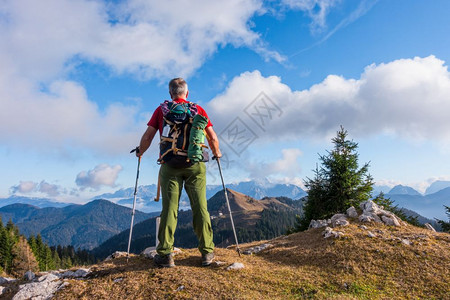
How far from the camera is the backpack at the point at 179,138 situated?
25.1 ft

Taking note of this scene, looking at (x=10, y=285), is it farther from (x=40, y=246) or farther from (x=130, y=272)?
(x=40, y=246)

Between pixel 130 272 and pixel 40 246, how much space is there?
3968 inches

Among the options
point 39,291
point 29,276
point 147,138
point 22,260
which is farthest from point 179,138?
point 22,260

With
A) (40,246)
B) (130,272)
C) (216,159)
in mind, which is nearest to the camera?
(130,272)

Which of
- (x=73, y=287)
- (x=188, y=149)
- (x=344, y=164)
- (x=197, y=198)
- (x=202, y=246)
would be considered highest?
(x=344, y=164)

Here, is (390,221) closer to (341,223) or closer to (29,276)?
(341,223)

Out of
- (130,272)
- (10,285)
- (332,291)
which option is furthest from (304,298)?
(10,285)

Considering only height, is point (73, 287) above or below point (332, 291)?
above

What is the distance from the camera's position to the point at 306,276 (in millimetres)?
7750

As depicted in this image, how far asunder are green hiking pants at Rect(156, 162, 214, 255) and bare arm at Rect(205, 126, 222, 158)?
33.7 inches

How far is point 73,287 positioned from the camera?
6652 mm

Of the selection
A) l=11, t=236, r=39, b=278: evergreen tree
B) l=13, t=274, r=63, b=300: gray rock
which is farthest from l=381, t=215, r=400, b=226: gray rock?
l=11, t=236, r=39, b=278: evergreen tree

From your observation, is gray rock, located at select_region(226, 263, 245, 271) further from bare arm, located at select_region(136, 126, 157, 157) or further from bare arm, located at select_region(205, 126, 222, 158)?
bare arm, located at select_region(136, 126, 157, 157)

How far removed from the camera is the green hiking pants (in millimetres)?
7602
